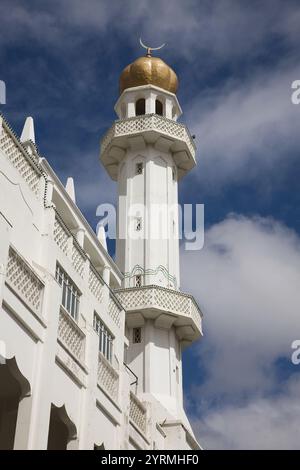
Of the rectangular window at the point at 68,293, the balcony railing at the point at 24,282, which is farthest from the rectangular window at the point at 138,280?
the balcony railing at the point at 24,282

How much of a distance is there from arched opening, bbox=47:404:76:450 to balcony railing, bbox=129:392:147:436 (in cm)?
308

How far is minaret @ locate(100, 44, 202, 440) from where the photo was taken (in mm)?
26656

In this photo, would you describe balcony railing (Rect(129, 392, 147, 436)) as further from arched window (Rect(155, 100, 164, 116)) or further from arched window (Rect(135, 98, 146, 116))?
arched window (Rect(135, 98, 146, 116))

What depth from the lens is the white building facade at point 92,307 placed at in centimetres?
1325

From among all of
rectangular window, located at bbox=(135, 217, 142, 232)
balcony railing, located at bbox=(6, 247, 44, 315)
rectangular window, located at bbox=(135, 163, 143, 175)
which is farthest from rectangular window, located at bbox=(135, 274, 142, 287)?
balcony railing, located at bbox=(6, 247, 44, 315)

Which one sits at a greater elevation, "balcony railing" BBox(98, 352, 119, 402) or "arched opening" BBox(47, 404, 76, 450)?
"balcony railing" BBox(98, 352, 119, 402)

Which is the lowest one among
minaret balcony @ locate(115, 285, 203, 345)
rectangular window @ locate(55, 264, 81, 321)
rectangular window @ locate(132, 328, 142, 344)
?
rectangular window @ locate(55, 264, 81, 321)

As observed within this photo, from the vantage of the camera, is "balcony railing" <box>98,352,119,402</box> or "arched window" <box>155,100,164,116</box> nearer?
"balcony railing" <box>98,352,119,402</box>

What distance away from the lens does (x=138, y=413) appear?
19859 mm

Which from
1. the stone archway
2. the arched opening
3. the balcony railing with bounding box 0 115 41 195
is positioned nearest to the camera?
the stone archway

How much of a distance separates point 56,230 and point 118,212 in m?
14.6

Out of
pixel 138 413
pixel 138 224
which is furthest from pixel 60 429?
pixel 138 224

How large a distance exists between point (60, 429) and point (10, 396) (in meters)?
2.29
